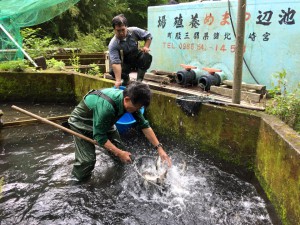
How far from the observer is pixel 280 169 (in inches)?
144

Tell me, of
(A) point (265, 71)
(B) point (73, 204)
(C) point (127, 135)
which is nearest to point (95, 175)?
(B) point (73, 204)

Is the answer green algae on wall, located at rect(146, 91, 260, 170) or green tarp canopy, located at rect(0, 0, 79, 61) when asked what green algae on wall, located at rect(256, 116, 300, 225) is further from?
green tarp canopy, located at rect(0, 0, 79, 61)

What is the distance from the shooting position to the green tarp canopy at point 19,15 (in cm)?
841

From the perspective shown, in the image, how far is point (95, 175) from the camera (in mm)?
4848

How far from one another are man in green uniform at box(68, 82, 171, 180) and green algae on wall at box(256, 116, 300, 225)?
4.79 ft

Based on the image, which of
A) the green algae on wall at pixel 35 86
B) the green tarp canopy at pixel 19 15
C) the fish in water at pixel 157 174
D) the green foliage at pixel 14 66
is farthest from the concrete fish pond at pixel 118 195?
the green tarp canopy at pixel 19 15

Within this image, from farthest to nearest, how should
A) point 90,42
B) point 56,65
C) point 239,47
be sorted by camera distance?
point 90,42
point 56,65
point 239,47

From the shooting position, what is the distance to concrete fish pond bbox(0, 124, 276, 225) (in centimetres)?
378

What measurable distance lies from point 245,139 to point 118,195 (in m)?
2.32

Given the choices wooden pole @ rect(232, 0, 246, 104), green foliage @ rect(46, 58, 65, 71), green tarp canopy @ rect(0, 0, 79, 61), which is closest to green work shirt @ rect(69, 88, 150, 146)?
wooden pole @ rect(232, 0, 246, 104)

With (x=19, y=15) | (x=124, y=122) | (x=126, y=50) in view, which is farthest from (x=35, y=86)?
(x=124, y=122)

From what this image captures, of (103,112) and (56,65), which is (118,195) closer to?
(103,112)

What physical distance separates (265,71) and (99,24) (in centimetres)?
1690

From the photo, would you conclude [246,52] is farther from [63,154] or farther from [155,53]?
[63,154]
